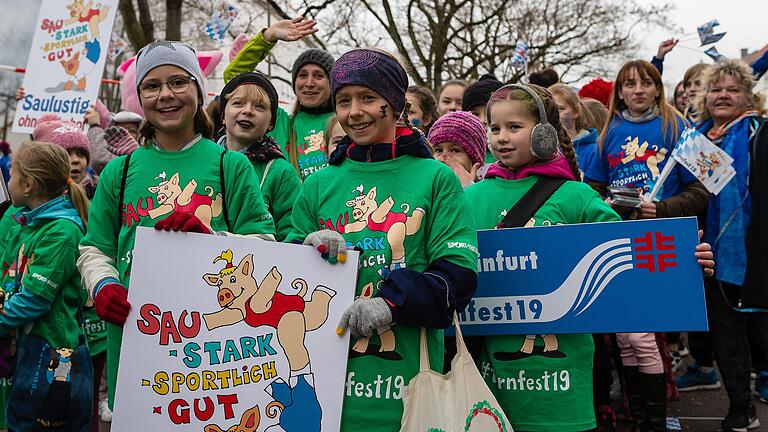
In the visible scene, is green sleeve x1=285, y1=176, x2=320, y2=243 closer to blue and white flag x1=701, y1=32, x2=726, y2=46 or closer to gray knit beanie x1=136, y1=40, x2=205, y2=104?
gray knit beanie x1=136, y1=40, x2=205, y2=104

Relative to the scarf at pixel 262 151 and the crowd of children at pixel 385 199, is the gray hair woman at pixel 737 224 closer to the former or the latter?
the crowd of children at pixel 385 199

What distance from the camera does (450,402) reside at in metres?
2.52

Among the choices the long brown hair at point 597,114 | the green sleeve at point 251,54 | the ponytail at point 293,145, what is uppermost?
the long brown hair at point 597,114

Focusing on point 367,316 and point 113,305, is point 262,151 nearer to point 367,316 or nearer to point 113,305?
point 113,305

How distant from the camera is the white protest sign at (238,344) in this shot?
257 cm

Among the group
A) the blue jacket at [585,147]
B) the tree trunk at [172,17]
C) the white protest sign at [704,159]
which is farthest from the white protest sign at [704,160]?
the tree trunk at [172,17]

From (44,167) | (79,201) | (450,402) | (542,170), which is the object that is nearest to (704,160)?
(542,170)

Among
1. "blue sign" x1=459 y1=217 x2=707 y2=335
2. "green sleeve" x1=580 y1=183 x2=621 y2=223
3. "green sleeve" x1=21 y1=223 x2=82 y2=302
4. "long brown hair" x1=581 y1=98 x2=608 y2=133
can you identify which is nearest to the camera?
"blue sign" x1=459 y1=217 x2=707 y2=335

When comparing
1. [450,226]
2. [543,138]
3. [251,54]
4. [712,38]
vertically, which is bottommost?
[450,226]

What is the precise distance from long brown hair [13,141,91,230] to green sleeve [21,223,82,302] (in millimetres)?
175

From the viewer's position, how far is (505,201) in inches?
131

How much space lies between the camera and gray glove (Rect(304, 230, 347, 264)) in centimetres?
254

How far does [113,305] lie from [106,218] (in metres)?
0.53

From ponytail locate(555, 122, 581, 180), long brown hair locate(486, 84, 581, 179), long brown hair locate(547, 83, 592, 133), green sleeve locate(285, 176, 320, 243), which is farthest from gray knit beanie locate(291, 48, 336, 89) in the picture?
green sleeve locate(285, 176, 320, 243)
